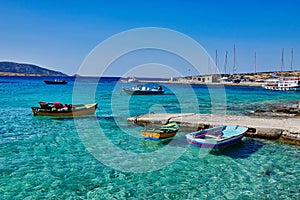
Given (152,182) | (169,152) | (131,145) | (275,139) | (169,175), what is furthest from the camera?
(275,139)

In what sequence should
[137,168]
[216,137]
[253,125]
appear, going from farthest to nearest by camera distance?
[253,125] → [216,137] → [137,168]

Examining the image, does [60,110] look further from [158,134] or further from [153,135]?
[158,134]

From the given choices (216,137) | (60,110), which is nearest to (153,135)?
(216,137)

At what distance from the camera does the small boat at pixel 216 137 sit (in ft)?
44.1

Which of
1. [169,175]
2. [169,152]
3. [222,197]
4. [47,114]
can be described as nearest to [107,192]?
[169,175]

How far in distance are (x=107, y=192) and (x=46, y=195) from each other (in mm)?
2021

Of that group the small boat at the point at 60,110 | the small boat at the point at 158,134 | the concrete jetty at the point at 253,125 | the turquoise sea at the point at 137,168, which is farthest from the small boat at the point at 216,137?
the small boat at the point at 60,110

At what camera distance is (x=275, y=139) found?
1645cm

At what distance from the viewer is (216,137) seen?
14695 mm

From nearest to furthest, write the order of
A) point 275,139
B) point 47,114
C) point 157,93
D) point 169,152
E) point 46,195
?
point 46,195
point 169,152
point 275,139
point 47,114
point 157,93

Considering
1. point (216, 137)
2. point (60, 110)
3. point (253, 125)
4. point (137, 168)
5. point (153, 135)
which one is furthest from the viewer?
point (60, 110)

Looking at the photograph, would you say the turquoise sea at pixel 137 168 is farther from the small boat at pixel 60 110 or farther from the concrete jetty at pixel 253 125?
the small boat at pixel 60 110

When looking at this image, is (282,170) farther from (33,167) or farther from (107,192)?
(33,167)

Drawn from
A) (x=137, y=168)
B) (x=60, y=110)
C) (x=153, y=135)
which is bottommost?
(x=137, y=168)
